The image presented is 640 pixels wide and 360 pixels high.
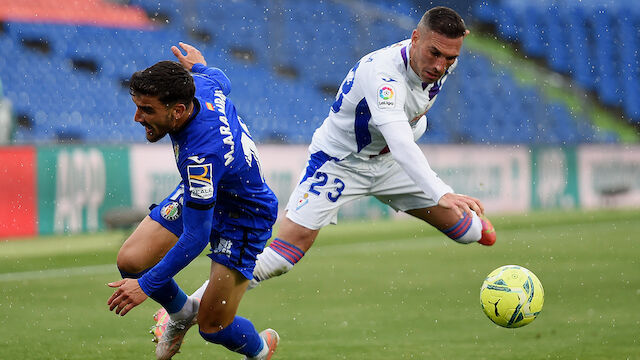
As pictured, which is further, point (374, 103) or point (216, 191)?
point (374, 103)

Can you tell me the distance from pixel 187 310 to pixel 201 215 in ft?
3.64

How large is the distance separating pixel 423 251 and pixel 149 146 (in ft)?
16.1

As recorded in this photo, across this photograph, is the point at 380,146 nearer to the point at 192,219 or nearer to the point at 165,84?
the point at 192,219

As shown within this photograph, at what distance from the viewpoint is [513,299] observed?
6.04 meters

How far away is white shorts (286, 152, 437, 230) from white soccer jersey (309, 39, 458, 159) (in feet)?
0.28

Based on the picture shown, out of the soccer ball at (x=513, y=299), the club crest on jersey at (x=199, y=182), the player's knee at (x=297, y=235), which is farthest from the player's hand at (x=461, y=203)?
the player's knee at (x=297, y=235)

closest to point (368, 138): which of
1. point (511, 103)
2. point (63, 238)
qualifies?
point (63, 238)

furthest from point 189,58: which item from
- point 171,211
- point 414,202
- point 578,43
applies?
point 578,43

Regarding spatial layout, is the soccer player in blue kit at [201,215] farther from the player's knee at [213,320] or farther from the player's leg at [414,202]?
the player's leg at [414,202]

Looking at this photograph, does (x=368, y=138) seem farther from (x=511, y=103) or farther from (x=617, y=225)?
(x=511, y=103)

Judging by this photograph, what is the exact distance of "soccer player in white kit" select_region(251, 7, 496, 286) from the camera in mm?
5879

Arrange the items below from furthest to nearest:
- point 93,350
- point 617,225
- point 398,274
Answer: point 617,225
point 398,274
point 93,350

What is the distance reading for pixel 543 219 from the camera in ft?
→ 57.3

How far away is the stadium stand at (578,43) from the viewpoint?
27312mm
